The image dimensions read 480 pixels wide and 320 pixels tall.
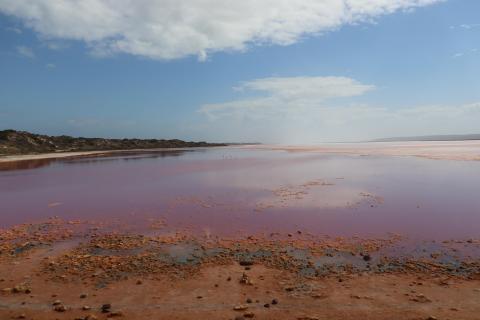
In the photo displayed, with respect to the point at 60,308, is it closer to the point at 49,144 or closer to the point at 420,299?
the point at 420,299

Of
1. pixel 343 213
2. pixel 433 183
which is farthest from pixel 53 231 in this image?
pixel 433 183

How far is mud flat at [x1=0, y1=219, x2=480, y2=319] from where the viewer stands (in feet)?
21.2

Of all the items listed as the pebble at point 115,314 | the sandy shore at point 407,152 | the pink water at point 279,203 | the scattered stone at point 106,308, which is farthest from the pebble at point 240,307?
the sandy shore at point 407,152

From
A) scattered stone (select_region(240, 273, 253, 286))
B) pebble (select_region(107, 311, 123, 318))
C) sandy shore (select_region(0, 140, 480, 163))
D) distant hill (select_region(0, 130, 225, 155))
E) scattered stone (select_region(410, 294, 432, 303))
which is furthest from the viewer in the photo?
distant hill (select_region(0, 130, 225, 155))

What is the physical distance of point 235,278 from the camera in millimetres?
7922

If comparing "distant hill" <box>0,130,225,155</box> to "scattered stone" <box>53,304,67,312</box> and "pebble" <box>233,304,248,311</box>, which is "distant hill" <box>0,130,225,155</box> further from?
"pebble" <box>233,304,248,311</box>

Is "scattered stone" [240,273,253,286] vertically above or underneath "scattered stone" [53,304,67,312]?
above

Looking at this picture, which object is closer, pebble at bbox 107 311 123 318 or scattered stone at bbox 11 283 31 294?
pebble at bbox 107 311 123 318

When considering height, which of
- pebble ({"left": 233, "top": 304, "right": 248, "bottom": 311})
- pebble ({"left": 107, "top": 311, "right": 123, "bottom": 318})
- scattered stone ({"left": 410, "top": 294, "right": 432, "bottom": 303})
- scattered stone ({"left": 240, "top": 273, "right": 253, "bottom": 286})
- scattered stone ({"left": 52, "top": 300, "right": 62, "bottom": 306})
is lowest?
pebble ({"left": 107, "top": 311, "right": 123, "bottom": 318})

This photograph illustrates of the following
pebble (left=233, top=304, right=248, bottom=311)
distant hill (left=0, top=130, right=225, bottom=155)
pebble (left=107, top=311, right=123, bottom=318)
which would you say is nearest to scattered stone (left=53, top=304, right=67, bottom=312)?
pebble (left=107, top=311, right=123, bottom=318)

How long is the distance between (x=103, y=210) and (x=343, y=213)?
10562mm

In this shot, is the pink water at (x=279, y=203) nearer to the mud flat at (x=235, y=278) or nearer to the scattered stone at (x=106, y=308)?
the mud flat at (x=235, y=278)

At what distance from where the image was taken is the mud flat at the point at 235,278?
255 inches

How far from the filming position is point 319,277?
7.86 meters
